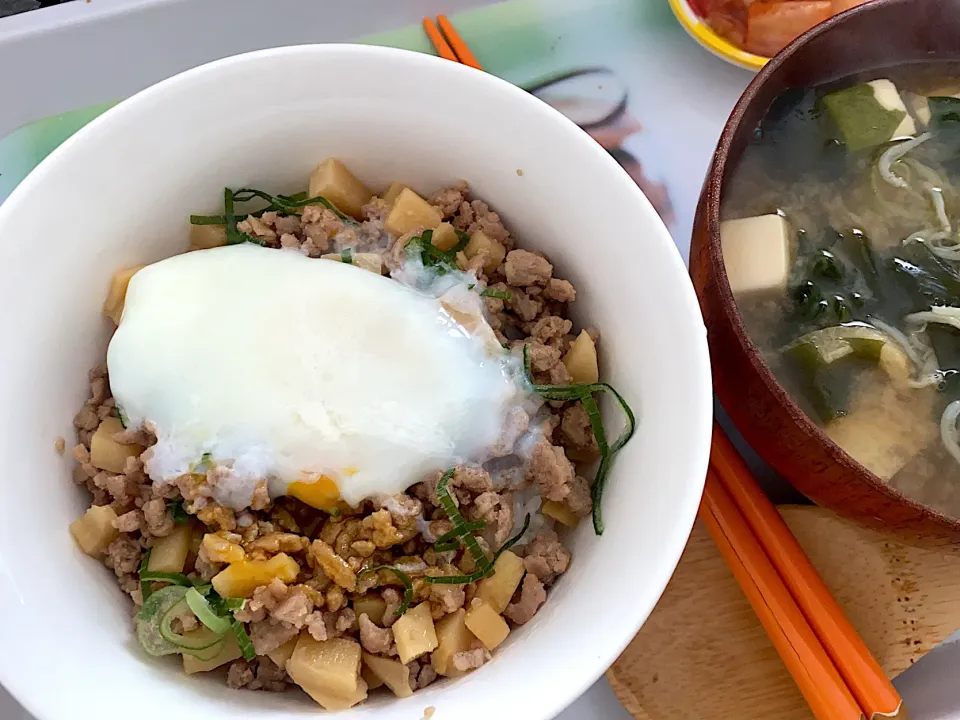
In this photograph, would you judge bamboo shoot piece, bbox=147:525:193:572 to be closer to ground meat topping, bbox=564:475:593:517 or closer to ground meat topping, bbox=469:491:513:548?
ground meat topping, bbox=469:491:513:548

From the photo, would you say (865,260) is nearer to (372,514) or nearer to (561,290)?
(561,290)

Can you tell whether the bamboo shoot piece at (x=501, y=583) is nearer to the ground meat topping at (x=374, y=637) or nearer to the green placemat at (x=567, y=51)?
the ground meat topping at (x=374, y=637)

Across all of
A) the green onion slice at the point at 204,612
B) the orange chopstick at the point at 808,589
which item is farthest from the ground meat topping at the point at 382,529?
the orange chopstick at the point at 808,589

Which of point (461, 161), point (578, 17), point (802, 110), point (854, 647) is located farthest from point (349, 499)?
point (578, 17)

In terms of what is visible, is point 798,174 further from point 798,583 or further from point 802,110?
point 798,583

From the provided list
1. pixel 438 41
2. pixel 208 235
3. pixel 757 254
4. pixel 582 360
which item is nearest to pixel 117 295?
pixel 208 235

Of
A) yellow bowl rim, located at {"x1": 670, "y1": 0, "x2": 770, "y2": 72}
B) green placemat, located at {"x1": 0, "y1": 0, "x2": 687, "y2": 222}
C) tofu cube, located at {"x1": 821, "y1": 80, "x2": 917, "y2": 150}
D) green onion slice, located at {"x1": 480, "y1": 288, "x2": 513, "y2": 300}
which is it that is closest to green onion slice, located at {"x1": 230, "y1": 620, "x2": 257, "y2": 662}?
green onion slice, located at {"x1": 480, "y1": 288, "x2": 513, "y2": 300}
